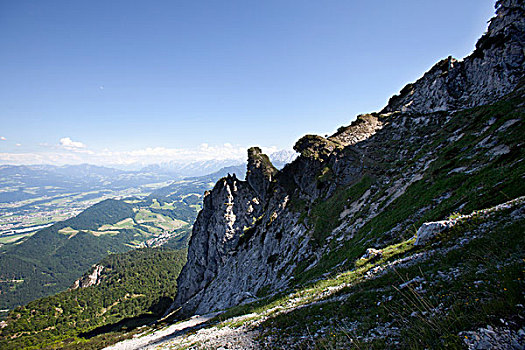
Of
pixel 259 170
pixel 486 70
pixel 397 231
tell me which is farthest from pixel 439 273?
pixel 259 170

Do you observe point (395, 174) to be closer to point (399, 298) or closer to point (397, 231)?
point (397, 231)

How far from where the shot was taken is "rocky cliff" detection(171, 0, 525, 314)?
18531mm

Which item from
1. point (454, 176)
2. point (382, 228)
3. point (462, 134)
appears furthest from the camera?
point (462, 134)

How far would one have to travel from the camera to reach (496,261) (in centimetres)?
711

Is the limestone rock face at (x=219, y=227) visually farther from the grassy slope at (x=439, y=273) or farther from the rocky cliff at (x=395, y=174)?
the grassy slope at (x=439, y=273)

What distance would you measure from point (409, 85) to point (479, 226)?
66.9m

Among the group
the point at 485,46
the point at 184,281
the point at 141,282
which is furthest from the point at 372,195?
the point at 141,282

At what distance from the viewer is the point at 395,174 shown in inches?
1288

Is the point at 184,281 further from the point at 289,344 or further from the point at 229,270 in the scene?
the point at 289,344

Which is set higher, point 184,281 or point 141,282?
point 184,281

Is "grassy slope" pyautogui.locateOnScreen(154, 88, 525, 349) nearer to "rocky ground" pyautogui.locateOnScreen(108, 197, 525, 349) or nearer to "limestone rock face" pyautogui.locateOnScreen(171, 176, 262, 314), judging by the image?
"rocky ground" pyautogui.locateOnScreen(108, 197, 525, 349)

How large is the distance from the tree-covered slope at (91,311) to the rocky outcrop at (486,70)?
161138mm

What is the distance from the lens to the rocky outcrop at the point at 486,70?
36688 millimetres

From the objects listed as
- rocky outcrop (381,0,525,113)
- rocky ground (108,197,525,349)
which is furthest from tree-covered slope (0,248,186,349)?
rocky outcrop (381,0,525,113)
